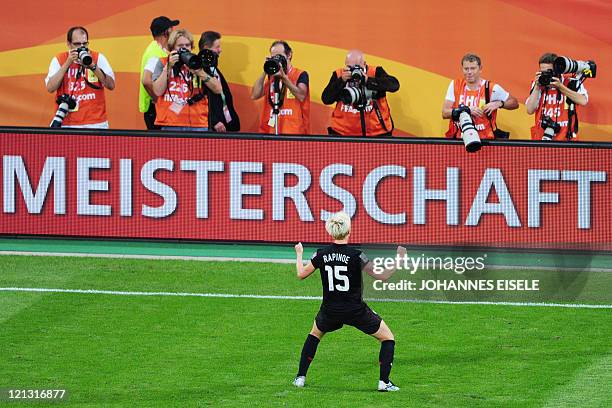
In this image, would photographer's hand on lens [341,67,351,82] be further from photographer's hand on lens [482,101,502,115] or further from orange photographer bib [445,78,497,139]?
photographer's hand on lens [482,101,502,115]

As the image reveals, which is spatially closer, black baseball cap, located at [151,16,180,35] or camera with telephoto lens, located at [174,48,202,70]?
camera with telephoto lens, located at [174,48,202,70]

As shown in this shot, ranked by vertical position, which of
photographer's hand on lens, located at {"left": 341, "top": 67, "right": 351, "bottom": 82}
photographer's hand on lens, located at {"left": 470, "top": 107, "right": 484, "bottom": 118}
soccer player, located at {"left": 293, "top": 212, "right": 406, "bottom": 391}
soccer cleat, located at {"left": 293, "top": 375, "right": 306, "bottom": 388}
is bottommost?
soccer cleat, located at {"left": 293, "top": 375, "right": 306, "bottom": 388}

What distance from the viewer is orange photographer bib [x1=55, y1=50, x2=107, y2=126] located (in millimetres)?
16250

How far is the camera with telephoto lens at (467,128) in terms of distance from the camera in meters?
14.5

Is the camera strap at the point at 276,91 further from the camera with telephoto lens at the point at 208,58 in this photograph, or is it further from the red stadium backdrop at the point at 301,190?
the red stadium backdrop at the point at 301,190

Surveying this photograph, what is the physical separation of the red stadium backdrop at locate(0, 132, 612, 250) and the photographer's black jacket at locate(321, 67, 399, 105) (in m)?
1.04

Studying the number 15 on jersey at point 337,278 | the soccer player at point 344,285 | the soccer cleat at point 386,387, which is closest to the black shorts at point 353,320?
the soccer player at point 344,285

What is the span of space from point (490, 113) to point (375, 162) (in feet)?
4.99

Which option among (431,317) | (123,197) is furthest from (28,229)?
(431,317)

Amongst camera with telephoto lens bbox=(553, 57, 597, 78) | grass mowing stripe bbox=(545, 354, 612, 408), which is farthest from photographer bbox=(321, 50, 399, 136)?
grass mowing stripe bbox=(545, 354, 612, 408)

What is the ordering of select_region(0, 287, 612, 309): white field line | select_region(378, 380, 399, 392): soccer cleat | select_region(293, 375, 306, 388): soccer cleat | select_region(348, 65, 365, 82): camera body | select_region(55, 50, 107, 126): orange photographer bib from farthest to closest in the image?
select_region(55, 50, 107, 126): orange photographer bib < select_region(348, 65, 365, 82): camera body < select_region(0, 287, 612, 309): white field line < select_region(293, 375, 306, 388): soccer cleat < select_region(378, 380, 399, 392): soccer cleat

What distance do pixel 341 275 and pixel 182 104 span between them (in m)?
6.27

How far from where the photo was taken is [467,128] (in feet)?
48.1

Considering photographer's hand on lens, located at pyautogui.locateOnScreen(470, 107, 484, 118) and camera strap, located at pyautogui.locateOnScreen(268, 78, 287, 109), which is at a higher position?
camera strap, located at pyautogui.locateOnScreen(268, 78, 287, 109)
